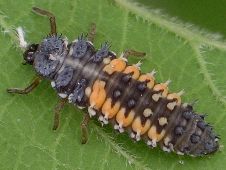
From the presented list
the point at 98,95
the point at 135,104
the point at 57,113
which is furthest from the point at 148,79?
the point at 57,113

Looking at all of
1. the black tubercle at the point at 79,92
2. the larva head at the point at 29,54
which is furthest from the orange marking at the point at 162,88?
the larva head at the point at 29,54

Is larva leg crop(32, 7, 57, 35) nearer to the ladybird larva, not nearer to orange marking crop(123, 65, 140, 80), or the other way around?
the ladybird larva

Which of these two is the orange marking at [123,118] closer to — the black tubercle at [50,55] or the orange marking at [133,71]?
the orange marking at [133,71]

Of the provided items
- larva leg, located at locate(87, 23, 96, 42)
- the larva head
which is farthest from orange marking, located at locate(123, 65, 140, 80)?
the larva head

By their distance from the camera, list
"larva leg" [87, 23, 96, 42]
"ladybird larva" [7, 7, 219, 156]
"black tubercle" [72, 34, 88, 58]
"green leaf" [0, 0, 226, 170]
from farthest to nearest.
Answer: "larva leg" [87, 23, 96, 42]
"black tubercle" [72, 34, 88, 58]
"green leaf" [0, 0, 226, 170]
"ladybird larva" [7, 7, 219, 156]

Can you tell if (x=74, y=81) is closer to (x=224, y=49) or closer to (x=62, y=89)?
(x=62, y=89)

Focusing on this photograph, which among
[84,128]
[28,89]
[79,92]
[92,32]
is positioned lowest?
[84,128]

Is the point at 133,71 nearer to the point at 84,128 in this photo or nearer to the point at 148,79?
the point at 148,79

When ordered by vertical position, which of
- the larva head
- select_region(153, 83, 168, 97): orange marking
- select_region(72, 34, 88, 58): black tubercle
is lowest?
the larva head
